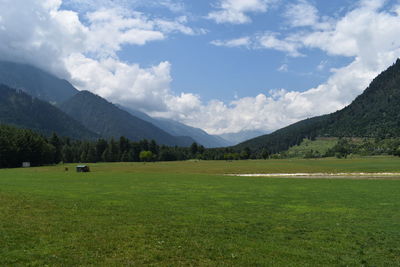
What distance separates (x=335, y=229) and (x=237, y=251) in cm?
908

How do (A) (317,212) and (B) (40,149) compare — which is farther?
(B) (40,149)

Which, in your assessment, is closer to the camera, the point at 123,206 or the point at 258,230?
the point at 258,230

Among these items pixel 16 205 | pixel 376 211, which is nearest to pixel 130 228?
pixel 16 205

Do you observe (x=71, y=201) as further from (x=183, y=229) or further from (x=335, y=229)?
(x=335, y=229)

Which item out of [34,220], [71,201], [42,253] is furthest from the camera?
[71,201]

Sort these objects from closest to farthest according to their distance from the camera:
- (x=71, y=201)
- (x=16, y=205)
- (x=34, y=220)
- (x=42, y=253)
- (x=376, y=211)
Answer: (x=42, y=253), (x=34, y=220), (x=16, y=205), (x=376, y=211), (x=71, y=201)

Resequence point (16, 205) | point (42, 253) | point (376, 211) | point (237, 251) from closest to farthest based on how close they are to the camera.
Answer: point (42, 253) < point (237, 251) < point (16, 205) < point (376, 211)

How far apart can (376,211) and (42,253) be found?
26.6m

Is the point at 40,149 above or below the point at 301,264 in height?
above

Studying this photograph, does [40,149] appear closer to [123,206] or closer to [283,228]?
[123,206]

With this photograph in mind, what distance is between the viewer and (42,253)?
1419cm

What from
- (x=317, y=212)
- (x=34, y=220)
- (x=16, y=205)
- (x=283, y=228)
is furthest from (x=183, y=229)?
(x=16, y=205)


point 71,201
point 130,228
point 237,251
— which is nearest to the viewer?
point 237,251

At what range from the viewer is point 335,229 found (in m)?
21.1
